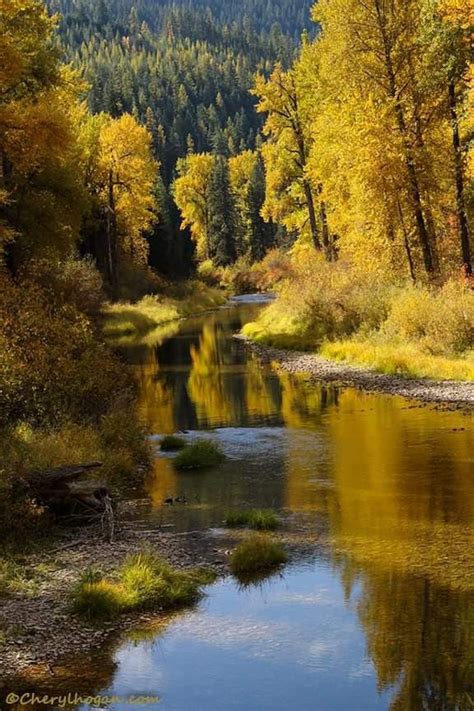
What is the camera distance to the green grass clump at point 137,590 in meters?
9.43

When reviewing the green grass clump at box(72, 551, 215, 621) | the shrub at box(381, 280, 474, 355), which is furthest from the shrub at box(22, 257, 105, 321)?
the green grass clump at box(72, 551, 215, 621)

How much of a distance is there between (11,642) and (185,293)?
5877 centimetres

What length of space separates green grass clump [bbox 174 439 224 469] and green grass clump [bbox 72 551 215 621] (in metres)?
6.19

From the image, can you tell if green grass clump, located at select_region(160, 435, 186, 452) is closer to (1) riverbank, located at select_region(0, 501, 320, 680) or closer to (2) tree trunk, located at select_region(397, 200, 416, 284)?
(1) riverbank, located at select_region(0, 501, 320, 680)

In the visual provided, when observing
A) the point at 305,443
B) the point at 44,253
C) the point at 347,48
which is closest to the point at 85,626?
the point at 305,443

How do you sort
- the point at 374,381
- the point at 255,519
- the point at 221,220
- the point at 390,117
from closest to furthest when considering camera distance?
the point at 255,519 < the point at 374,381 < the point at 390,117 < the point at 221,220

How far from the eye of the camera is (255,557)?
11.0m

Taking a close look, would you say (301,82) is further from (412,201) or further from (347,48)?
(412,201)

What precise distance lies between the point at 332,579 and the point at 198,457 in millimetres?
6799

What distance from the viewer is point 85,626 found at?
909cm

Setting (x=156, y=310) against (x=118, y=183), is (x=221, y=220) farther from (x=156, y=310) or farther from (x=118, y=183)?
(x=118, y=183)

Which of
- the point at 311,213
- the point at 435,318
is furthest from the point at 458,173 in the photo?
the point at 311,213

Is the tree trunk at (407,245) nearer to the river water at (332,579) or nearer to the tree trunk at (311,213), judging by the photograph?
the river water at (332,579)

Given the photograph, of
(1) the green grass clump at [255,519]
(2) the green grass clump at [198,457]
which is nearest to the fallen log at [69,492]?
(1) the green grass clump at [255,519]
